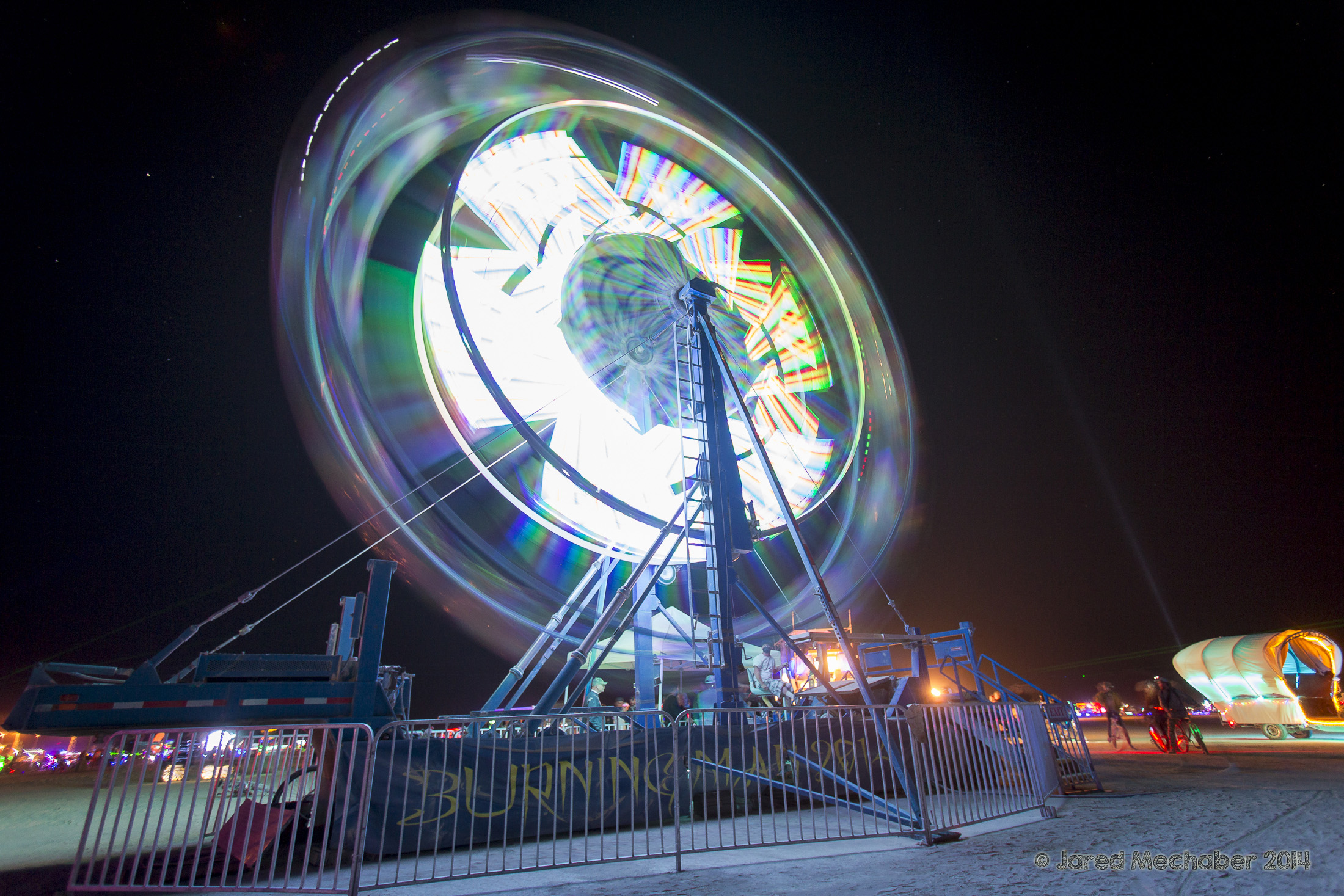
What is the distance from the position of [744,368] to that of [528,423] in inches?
202

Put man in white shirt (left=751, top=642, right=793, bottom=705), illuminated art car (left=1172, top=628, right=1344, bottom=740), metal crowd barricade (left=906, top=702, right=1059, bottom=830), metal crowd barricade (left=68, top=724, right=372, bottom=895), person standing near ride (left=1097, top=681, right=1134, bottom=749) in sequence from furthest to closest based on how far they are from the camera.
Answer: illuminated art car (left=1172, top=628, right=1344, bottom=740) < person standing near ride (left=1097, top=681, right=1134, bottom=749) < man in white shirt (left=751, top=642, right=793, bottom=705) < metal crowd barricade (left=906, top=702, right=1059, bottom=830) < metal crowd barricade (left=68, top=724, right=372, bottom=895)

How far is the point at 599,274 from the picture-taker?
432 inches

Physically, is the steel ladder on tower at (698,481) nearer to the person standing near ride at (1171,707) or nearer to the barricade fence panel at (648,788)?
the barricade fence panel at (648,788)

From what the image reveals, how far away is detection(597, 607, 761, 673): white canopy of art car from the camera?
11002mm

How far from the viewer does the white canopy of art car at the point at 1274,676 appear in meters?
15.8

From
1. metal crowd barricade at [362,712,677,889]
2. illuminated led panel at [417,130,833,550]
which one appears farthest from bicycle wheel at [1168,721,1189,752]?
metal crowd barricade at [362,712,677,889]

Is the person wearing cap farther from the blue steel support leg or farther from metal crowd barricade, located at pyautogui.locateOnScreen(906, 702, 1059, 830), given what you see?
metal crowd barricade, located at pyautogui.locateOnScreen(906, 702, 1059, 830)

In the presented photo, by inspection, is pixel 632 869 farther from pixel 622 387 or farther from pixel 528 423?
pixel 622 387

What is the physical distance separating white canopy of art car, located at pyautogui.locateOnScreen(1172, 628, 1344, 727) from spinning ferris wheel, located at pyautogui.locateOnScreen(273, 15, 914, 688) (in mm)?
12449

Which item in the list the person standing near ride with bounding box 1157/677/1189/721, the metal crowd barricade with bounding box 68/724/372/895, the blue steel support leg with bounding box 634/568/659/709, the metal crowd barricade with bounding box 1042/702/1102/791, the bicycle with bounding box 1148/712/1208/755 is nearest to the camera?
the metal crowd barricade with bounding box 68/724/372/895

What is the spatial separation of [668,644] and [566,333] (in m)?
6.45

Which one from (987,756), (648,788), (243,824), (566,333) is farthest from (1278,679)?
(243,824)

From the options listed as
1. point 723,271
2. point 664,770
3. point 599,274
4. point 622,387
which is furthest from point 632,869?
point 723,271

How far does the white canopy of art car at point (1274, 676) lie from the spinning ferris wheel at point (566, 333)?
12.4 metres
